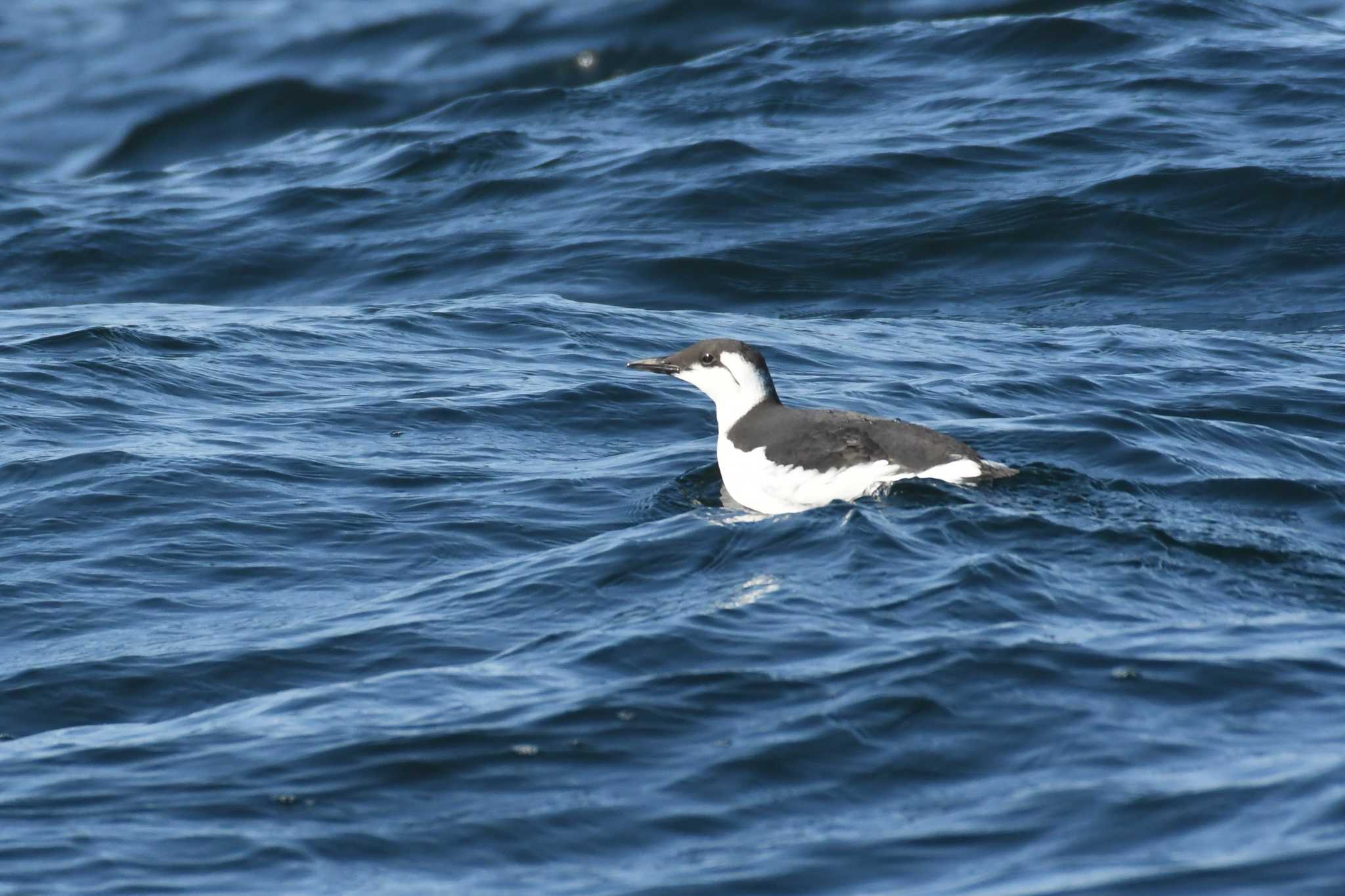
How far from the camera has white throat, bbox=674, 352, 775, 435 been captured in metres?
10.5

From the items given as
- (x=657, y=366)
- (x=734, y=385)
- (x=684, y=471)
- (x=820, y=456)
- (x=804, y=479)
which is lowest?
(x=684, y=471)

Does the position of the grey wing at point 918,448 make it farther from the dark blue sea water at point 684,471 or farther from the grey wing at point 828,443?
the dark blue sea water at point 684,471

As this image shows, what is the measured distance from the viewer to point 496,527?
10.0 metres

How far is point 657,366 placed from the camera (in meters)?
10.8

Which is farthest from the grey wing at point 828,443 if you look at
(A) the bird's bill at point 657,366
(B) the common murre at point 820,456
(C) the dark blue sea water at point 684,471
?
(A) the bird's bill at point 657,366

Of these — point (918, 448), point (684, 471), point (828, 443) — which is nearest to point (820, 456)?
point (828, 443)

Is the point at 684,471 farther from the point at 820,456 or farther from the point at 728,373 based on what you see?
the point at 820,456

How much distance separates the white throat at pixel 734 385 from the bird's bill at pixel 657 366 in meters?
0.13

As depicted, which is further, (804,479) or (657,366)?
(657,366)

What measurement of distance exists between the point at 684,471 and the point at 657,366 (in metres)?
0.69

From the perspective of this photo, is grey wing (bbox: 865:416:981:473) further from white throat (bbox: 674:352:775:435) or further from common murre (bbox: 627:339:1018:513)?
white throat (bbox: 674:352:775:435)

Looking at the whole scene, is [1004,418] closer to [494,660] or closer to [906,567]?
[906,567]

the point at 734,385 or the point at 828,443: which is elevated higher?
the point at 734,385

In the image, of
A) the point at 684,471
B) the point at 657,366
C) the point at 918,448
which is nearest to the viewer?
the point at 918,448
